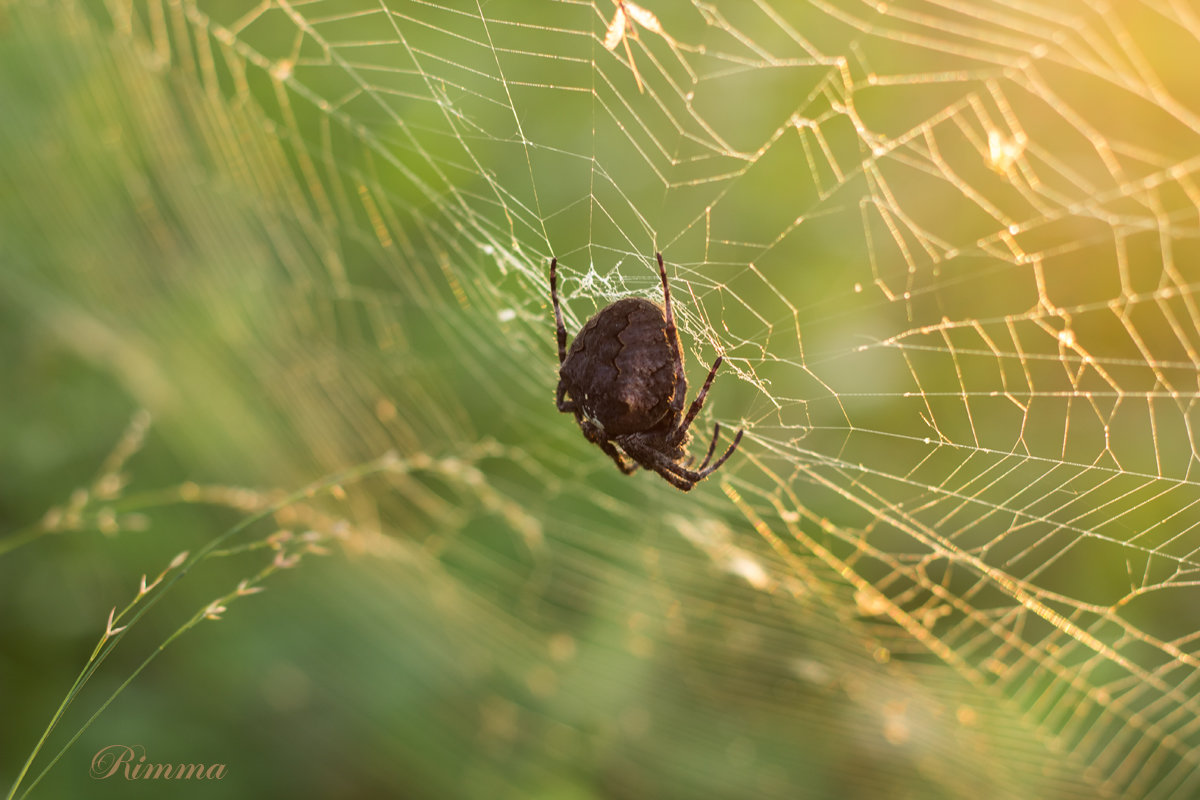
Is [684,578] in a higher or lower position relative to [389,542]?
higher

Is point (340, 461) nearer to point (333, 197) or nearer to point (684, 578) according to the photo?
point (333, 197)

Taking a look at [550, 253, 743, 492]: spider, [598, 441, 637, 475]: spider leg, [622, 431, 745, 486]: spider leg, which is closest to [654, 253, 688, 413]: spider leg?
[550, 253, 743, 492]: spider

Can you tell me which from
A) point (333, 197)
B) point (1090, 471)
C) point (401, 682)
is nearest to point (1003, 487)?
point (1090, 471)

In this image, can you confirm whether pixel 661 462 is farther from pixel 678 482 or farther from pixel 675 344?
pixel 675 344

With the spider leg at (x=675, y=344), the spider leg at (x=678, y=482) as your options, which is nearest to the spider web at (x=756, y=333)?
the spider leg at (x=675, y=344)

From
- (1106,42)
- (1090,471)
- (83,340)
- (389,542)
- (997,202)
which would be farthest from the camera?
(83,340)

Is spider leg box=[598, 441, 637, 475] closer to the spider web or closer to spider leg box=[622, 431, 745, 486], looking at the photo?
spider leg box=[622, 431, 745, 486]
